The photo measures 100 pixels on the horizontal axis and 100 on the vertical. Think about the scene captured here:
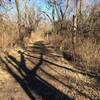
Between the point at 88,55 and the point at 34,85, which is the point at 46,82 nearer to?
the point at 34,85

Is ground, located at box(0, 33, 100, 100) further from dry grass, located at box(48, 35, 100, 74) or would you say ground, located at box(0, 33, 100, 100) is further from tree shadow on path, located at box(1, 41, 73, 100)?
dry grass, located at box(48, 35, 100, 74)

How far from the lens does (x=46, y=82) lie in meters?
7.29

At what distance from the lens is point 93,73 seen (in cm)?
796

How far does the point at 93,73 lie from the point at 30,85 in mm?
2161

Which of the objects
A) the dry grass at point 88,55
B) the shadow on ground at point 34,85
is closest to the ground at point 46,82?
the shadow on ground at point 34,85

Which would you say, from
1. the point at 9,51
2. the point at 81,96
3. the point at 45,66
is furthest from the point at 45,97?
the point at 9,51

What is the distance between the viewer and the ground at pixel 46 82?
6.10m

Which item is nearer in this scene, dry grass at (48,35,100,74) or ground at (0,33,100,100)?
ground at (0,33,100,100)

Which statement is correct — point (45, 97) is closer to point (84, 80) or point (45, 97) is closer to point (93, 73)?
point (84, 80)

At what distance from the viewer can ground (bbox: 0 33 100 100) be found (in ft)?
20.0

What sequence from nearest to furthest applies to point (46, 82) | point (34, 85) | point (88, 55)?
point (34, 85)
point (46, 82)
point (88, 55)

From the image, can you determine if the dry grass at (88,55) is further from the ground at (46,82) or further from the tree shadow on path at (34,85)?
the tree shadow on path at (34,85)

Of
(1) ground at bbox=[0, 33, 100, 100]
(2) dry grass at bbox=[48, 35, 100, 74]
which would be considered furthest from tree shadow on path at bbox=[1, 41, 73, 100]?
(2) dry grass at bbox=[48, 35, 100, 74]

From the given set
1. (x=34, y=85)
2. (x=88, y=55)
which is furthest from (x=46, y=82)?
(x=88, y=55)
